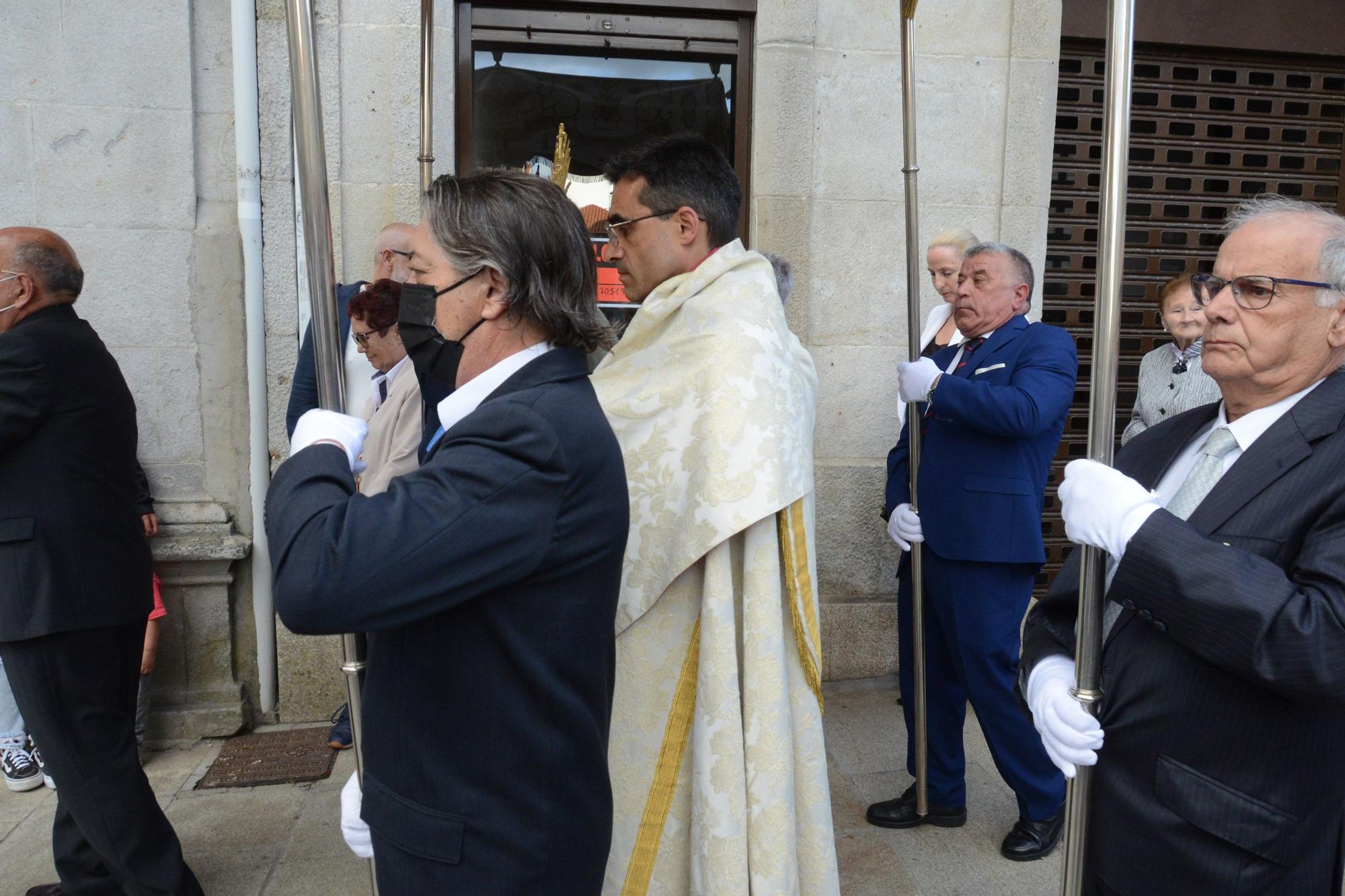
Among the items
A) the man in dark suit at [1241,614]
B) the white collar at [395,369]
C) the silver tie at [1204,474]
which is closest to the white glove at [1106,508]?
the man in dark suit at [1241,614]

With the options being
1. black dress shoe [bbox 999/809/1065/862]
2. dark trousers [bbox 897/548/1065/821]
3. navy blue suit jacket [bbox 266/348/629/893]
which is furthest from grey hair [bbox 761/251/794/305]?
navy blue suit jacket [bbox 266/348/629/893]

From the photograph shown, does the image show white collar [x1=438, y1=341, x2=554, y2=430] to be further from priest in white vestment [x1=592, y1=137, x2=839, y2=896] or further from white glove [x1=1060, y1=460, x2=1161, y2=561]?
white glove [x1=1060, y1=460, x2=1161, y2=561]

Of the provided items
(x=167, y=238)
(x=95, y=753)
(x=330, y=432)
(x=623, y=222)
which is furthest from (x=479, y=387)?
(x=167, y=238)

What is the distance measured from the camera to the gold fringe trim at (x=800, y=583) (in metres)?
2.18

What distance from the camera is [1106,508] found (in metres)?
1.49

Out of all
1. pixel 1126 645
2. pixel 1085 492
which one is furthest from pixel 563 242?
pixel 1126 645

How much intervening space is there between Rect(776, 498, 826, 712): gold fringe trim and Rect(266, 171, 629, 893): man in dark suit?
0.67 m

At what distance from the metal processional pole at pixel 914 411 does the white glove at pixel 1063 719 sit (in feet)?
4.50

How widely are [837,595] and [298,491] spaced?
3459 millimetres

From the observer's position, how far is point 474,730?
4.56 feet

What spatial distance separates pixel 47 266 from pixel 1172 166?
4872 mm

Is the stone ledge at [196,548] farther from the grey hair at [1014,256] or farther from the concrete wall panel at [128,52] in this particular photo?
the grey hair at [1014,256]

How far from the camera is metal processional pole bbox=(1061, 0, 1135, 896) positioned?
1438mm

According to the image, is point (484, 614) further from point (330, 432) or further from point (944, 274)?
point (944, 274)
